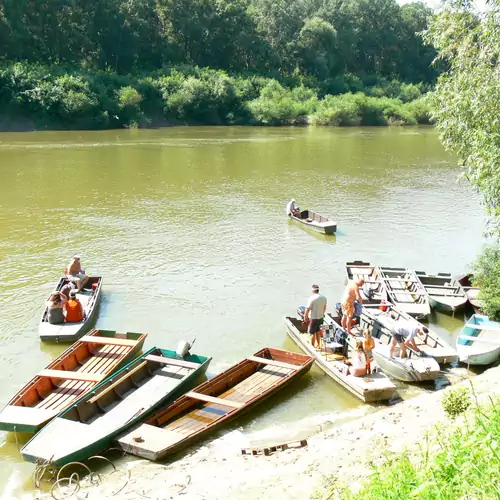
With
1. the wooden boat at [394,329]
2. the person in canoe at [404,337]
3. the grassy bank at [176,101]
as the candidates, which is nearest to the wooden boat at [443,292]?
the wooden boat at [394,329]

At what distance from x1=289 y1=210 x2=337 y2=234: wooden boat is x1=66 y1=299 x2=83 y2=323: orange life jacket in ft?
44.3

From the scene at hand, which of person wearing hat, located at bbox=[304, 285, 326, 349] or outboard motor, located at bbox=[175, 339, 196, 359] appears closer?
outboard motor, located at bbox=[175, 339, 196, 359]

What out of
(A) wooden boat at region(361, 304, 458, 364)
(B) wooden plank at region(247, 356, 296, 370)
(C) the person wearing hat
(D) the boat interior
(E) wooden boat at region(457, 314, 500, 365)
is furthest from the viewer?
(C) the person wearing hat

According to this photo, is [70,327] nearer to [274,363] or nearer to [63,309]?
[63,309]

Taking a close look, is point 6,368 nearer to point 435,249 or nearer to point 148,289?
point 148,289

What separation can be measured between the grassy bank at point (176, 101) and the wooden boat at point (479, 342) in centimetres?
4585

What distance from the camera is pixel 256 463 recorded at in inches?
406

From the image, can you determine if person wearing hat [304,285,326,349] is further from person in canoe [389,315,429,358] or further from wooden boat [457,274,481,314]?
wooden boat [457,274,481,314]

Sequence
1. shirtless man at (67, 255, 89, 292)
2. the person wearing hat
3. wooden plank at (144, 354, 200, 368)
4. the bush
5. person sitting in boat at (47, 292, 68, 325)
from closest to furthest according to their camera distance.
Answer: the bush < wooden plank at (144, 354, 200, 368) < the person wearing hat < person sitting in boat at (47, 292, 68, 325) < shirtless man at (67, 255, 89, 292)

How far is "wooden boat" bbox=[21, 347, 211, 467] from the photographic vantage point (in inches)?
415

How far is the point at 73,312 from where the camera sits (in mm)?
16438

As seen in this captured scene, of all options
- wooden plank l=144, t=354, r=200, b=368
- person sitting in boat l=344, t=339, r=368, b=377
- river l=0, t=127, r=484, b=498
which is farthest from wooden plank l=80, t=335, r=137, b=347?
person sitting in boat l=344, t=339, r=368, b=377

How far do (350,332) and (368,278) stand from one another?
4.97 meters

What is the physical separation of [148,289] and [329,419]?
30.9 feet
